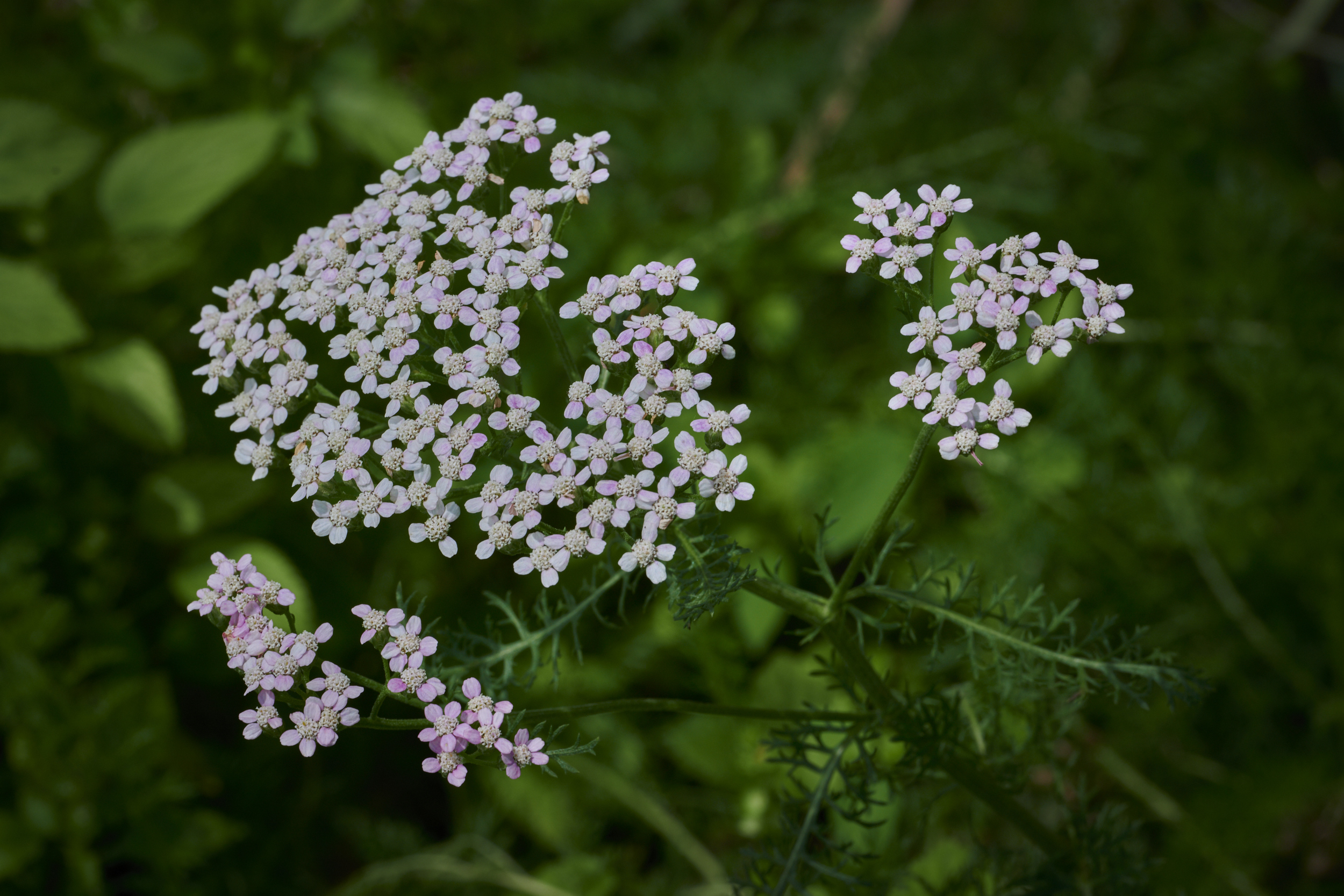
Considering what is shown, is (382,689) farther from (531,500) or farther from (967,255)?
(967,255)

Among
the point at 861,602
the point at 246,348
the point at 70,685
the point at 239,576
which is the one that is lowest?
the point at 861,602

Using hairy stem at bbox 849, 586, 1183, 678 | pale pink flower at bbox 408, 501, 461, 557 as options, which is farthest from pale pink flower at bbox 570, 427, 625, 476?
hairy stem at bbox 849, 586, 1183, 678

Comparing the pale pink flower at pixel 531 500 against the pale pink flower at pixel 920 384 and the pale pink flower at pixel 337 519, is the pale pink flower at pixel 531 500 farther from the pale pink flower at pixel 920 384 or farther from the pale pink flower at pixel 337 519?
the pale pink flower at pixel 920 384

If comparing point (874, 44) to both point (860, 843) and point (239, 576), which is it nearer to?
point (860, 843)

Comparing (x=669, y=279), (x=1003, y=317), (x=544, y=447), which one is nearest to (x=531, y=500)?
(x=544, y=447)

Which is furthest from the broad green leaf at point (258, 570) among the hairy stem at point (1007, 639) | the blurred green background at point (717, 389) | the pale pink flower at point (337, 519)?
the hairy stem at point (1007, 639)

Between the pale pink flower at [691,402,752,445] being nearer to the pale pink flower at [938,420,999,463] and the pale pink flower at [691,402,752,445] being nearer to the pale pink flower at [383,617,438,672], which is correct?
the pale pink flower at [938,420,999,463]

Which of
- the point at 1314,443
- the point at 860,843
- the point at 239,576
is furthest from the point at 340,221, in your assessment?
the point at 1314,443
